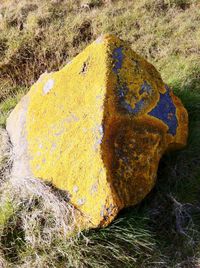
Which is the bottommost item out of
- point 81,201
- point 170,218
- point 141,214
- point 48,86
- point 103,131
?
point 170,218

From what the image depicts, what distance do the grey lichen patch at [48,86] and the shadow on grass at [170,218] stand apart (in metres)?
1.27

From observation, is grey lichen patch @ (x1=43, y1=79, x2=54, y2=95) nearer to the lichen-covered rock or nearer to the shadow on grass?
the lichen-covered rock

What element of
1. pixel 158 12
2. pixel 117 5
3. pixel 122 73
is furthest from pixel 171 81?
pixel 117 5

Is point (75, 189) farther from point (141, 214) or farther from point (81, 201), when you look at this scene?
point (141, 214)

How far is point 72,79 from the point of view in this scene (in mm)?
4219

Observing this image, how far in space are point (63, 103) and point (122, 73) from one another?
60cm

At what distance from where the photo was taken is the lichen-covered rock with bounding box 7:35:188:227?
12.0 feet

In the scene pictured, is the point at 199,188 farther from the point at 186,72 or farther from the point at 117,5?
the point at 117,5

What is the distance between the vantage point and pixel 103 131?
12.2 feet

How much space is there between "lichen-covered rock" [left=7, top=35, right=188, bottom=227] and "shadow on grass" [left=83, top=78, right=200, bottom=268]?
14cm

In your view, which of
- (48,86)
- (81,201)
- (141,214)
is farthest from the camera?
(48,86)

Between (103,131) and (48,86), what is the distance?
3.32 feet

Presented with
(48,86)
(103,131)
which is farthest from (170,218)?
(48,86)

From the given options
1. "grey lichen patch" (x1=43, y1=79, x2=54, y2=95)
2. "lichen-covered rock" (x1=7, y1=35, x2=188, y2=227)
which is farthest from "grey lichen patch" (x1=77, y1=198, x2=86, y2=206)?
"grey lichen patch" (x1=43, y1=79, x2=54, y2=95)
